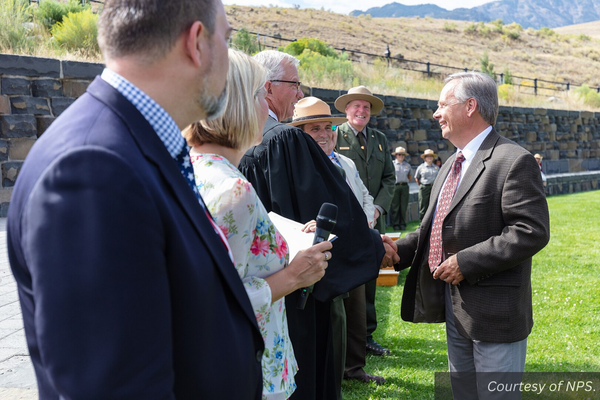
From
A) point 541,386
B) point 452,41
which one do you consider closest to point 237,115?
point 541,386

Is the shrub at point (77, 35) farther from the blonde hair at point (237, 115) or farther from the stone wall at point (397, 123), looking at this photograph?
the blonde hair at point (237, 115)

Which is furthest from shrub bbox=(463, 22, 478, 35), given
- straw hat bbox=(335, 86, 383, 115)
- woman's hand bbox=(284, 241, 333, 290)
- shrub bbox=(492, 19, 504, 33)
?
woman's hand bbox=(284, 241, 333, 290)

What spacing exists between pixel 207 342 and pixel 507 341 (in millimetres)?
1991

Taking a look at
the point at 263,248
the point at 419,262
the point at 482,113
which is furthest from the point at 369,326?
the point at 263,248

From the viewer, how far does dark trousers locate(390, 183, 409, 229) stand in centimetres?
1237

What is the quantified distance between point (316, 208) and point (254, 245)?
2.75ft

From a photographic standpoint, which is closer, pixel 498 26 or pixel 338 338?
pixel 338 338

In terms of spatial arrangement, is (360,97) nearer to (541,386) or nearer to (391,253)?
(391,253)

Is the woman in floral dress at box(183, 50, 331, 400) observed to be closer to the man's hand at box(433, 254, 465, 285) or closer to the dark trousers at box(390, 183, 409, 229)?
the man's hand at box(433, 254, 465, 285)

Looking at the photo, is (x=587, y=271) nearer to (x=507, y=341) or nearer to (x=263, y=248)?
(x=507, y=341)

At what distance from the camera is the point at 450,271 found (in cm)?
278

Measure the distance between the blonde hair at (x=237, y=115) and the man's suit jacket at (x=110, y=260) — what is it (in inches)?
30.9

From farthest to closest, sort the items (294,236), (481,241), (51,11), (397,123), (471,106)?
1. (397,123)
2. (51,11)
3. (471,106)
4. (481,241)
5. (294,236)

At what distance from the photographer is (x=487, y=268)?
8.79 feet
